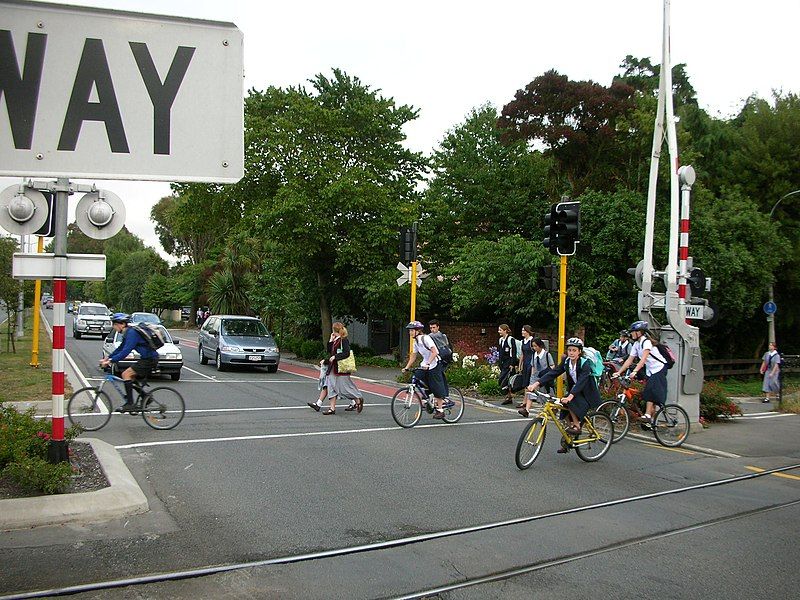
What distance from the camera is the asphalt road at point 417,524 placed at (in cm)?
488

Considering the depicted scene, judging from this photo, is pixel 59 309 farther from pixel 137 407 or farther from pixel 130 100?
pixel 137 407

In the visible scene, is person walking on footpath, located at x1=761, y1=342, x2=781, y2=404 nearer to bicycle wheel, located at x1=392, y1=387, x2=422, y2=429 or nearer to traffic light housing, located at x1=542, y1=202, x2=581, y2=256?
traffic light housing, located at x1=542, y1=202, x2=581, y2=256

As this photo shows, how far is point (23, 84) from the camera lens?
5.01 m

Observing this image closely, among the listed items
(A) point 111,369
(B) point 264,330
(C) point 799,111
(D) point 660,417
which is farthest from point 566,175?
(A) point 111,369

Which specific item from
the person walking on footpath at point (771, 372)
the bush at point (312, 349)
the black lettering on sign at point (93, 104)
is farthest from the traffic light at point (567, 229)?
the bush at point (312, 349)

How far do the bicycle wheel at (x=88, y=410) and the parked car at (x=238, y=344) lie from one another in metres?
11.5

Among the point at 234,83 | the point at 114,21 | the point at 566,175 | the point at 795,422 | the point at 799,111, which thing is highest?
the point at 799,111

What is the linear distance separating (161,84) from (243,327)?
63.3 feet

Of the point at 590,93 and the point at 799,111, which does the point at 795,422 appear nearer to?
the point at 590,93

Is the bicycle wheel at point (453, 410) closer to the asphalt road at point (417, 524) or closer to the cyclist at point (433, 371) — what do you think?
the cyclist at point (433, 371)

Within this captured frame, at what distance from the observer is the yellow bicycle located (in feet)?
28.3

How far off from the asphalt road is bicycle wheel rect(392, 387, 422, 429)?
949 millimetres

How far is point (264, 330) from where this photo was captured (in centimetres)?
2427

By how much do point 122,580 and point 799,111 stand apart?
93.3 ft
